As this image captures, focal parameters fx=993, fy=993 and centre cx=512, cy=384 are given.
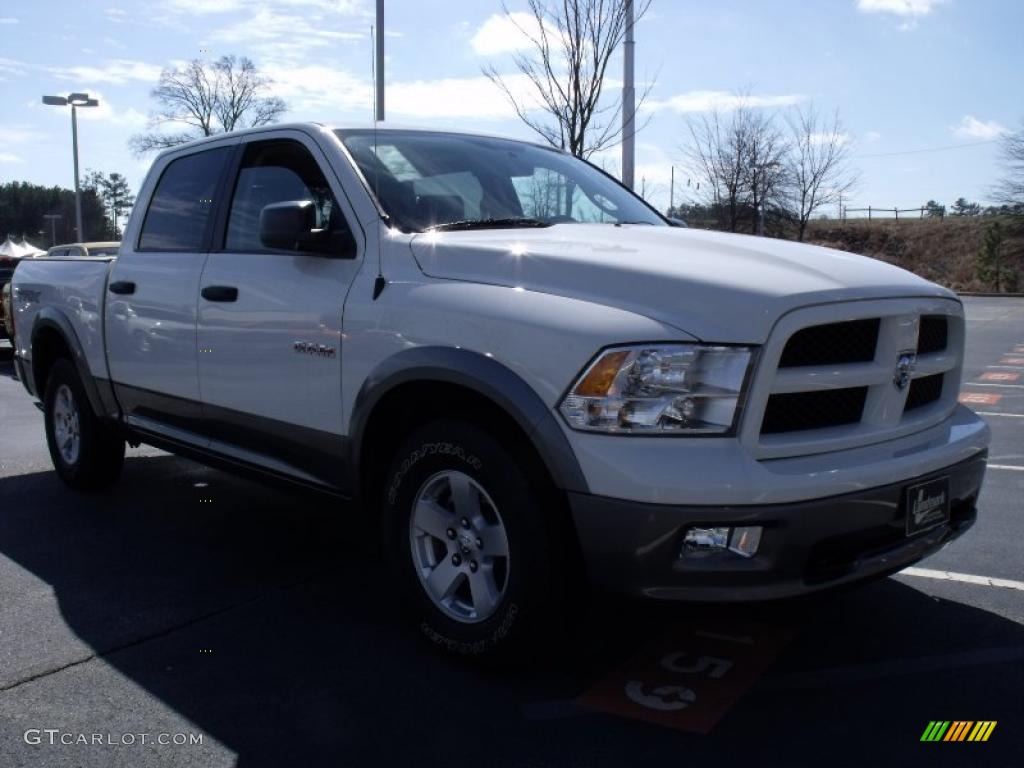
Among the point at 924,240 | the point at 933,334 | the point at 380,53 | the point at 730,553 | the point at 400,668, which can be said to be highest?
the point at 380,53

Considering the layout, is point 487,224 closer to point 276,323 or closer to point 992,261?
point 276,323

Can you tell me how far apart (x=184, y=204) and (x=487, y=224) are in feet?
6.32

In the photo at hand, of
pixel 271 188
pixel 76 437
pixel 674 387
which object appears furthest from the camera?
pixel 76 437

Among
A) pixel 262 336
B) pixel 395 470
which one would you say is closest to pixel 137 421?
pixel 262 336

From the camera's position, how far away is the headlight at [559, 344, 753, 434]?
282cm

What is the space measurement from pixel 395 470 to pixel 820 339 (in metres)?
1.50

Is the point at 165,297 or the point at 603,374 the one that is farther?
the point at 165,297

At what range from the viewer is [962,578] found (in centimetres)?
435

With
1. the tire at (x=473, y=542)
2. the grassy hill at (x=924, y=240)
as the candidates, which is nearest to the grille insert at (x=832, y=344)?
the tire at (x=473, y=542)

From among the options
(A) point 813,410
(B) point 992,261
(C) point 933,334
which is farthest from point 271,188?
(B) point 992,261

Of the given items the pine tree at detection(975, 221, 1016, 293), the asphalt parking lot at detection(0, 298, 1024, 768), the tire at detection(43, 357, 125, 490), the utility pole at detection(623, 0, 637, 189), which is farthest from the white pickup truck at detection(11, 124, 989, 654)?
the pine tree at detection(975, 221, 1016, 293)

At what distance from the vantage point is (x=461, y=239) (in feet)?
11.6

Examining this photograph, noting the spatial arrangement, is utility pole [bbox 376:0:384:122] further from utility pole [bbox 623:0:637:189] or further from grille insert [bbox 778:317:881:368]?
grille insert [bbox 778:317:881:368]

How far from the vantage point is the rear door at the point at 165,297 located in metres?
4.64
